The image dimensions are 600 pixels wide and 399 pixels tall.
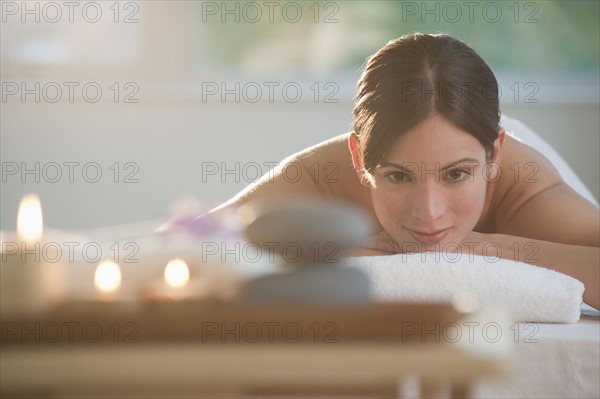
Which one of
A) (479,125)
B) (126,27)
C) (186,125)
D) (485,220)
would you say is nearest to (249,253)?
(479,125)

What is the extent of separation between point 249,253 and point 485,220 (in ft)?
2.80

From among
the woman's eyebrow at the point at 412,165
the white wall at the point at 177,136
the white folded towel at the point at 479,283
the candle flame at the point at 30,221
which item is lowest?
the white folded towel at the point at 479,283

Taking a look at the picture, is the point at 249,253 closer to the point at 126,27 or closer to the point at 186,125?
the point at 186,125

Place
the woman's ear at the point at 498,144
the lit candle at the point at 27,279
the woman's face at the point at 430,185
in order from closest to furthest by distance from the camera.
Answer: the lit candle at the point at 27,279
the woman's face at the point at 430,185
the woman's ear at the point at 498,144

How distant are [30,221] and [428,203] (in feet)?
3.27

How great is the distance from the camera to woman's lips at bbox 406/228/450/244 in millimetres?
1716

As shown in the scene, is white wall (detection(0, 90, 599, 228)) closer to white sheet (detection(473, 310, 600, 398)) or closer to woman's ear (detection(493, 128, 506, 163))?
woman's ear (detection(493, 128, 506, 163))

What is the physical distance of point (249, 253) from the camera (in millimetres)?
1471

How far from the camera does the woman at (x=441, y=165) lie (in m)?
1.69

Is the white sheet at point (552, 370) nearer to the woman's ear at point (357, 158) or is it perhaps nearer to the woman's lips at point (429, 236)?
the woman's lips at point (429, 236)

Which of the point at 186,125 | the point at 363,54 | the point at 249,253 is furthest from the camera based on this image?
the point at 363,54

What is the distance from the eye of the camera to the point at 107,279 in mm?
932

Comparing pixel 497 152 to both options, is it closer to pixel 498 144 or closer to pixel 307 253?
pixel 498 144

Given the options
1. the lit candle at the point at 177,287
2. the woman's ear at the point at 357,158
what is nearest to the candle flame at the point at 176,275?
the lit candle at the point at 177,287
